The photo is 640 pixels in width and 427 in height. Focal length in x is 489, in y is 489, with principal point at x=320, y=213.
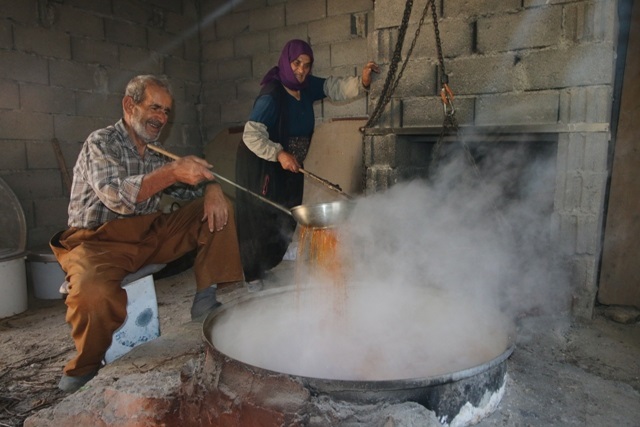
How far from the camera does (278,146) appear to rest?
3.62m

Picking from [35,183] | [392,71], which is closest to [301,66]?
[392,71]

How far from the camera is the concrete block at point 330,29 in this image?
5242mm

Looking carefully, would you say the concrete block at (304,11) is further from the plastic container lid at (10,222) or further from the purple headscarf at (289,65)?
the plastic container lid at (10,222)

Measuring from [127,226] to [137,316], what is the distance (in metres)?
0.51

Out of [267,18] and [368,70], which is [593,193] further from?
[267,18]

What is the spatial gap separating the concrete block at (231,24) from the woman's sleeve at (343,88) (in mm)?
2391

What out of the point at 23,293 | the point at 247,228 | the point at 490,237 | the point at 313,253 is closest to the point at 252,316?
the point at 313,253

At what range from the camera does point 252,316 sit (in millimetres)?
2334

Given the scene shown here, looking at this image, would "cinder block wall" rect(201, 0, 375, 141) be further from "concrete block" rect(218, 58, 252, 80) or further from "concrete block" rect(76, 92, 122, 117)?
"concrete block" rect(76, 92, 122, 117)

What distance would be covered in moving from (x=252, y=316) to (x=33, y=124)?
3816 mm

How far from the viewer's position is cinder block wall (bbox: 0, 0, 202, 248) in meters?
4.67

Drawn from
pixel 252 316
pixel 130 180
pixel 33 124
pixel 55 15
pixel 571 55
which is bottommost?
pixel 252 316

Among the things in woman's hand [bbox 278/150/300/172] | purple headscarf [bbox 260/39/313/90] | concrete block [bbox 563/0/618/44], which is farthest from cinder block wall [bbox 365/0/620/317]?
woman's hand [bbox 278/150/300/172]

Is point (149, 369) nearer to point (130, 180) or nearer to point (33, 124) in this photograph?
point (130, 180)
